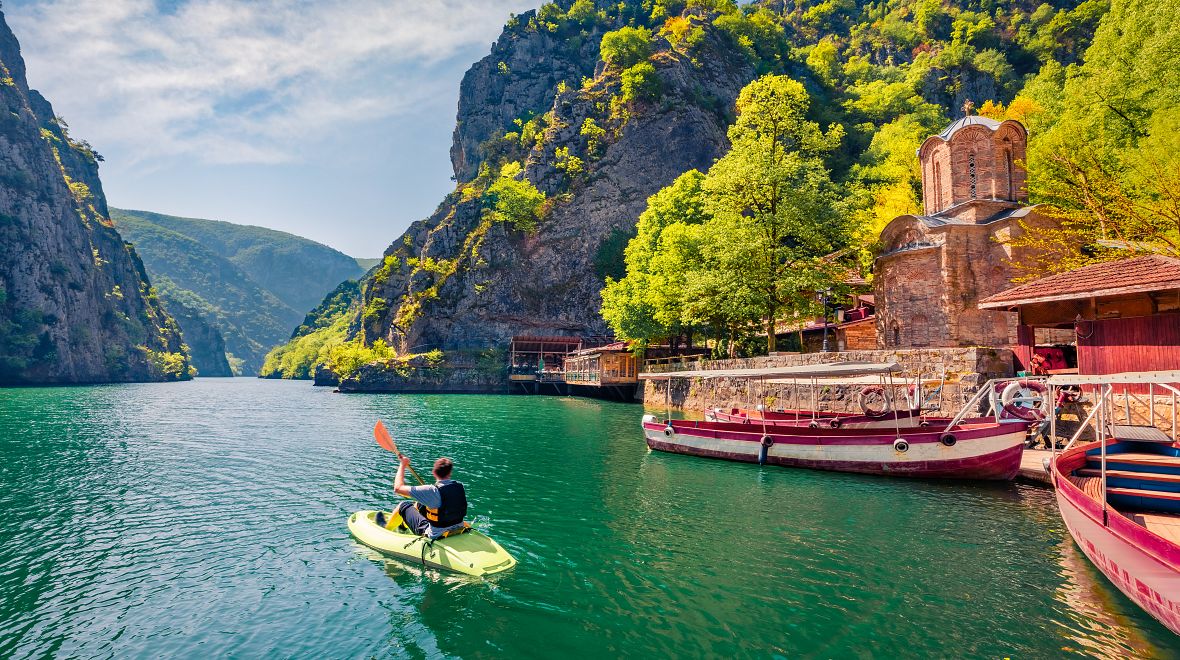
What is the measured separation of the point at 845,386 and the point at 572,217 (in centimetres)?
6950

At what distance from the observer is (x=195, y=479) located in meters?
20.0

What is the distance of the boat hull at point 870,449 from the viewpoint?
56.0 feet

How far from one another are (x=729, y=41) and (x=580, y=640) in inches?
4321

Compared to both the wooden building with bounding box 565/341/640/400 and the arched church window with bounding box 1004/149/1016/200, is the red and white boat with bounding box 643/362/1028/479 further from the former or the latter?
the wooden building with bounding box 565/341/640/400

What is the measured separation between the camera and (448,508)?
11.1 m

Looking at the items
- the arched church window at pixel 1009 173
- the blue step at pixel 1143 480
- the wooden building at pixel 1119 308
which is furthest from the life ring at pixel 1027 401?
the arched church window at pixel 1009 173

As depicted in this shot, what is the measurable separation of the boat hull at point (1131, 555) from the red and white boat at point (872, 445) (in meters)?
7.53

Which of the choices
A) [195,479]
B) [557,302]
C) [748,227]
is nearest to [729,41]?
[557,302]

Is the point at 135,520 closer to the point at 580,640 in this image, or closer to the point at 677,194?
the point at 580,640

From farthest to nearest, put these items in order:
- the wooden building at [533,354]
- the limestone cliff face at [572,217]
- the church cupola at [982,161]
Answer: the limestone cliff face at [572,217], the wooden building at [533,354], the church cupola at [982,161]

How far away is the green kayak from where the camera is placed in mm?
10359

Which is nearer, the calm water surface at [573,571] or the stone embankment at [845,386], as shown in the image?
the calm water surface at [573,571]

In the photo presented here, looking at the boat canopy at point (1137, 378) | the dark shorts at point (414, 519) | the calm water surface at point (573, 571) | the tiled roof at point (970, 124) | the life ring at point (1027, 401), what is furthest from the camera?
the tiled roof at point (970, 124)

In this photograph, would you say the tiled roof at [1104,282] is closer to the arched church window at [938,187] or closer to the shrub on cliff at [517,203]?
the arched church window at [938,187]
